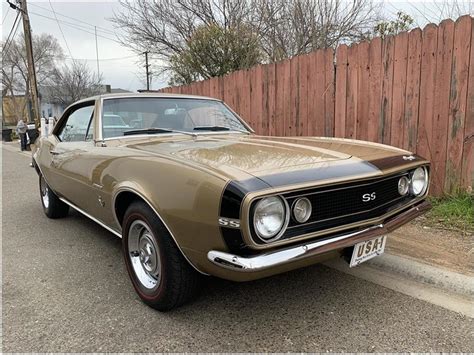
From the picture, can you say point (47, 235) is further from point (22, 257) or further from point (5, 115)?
point (5, 115)

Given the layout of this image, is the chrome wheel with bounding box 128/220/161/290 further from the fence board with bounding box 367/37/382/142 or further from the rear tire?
the fence board with bounding box 367/37/382/142

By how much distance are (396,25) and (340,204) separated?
37.1ft

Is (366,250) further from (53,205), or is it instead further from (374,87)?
(53,205)

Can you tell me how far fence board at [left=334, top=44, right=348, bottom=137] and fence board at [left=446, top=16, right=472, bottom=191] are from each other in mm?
1343

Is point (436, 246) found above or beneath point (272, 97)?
beneath

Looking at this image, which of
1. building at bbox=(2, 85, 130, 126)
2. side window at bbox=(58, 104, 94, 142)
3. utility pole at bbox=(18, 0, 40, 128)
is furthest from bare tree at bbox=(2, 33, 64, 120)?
side window at bbox=(58, 104, 94, 142)

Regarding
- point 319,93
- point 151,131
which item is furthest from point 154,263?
point 319,93

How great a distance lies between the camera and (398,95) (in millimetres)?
4629

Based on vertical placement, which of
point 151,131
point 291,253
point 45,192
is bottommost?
point 45,192

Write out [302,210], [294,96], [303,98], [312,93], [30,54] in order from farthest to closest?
[30,54]
[294,96]
[303,98]
[312,93]
[302,210]

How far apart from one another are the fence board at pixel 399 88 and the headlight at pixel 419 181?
186 centimetres

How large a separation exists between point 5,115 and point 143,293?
5788 centimetres

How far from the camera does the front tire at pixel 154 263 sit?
2.37 m

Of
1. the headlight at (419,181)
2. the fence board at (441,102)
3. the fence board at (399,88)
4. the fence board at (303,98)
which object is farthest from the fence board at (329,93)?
the headlight at (419,181)
